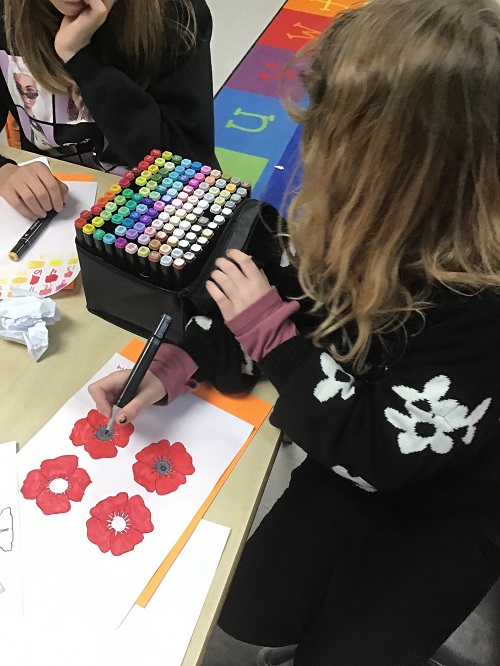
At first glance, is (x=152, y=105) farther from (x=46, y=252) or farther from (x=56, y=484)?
(x=56, y=484)

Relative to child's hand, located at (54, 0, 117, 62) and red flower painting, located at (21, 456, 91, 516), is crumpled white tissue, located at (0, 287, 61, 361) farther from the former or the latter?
child's hand, located at (54, 0, 117, 62)

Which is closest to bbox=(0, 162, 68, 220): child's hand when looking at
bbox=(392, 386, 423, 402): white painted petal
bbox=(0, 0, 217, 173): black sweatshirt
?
bbox=(0, 0, 217, 173): black sweatshirt

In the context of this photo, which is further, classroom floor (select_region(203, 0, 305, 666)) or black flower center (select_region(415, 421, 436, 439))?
classroom floor (select_region(203, 0, 305, 666))

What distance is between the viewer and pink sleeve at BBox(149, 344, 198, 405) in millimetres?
633

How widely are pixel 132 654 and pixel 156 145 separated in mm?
759

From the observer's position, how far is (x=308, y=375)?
0.62 m

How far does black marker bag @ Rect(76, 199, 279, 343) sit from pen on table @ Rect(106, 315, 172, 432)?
2.7 inches

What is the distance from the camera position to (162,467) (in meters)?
0.58

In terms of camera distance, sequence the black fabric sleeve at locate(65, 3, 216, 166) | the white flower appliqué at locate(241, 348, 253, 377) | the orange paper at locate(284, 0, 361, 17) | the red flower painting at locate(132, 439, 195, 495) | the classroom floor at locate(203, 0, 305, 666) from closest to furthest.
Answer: the red flower painting at locate(132, 439, 195, 495)
the white flower appliqué at locate(241, 348, 253, 377)
the black fabric sleeve at locate(65, 3, 216, 166)
the classroom floor at locate(203, 0, 305, 666)
the orange paper at locate(284, 0, 361, 17)

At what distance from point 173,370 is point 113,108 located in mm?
505

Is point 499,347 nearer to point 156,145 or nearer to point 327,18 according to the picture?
point 156,145

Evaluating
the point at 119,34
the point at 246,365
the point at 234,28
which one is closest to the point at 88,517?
the point at 246,365

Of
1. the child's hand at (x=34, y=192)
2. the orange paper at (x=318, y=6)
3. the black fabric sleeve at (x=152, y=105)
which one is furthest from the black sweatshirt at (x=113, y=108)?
the orange paper at (x=318, y=6)

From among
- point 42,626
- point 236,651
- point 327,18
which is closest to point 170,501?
point 42,626
